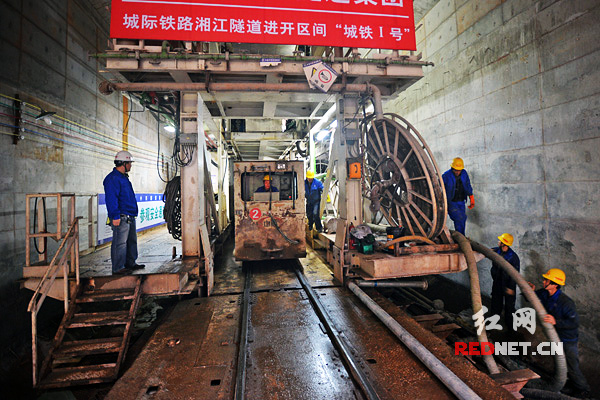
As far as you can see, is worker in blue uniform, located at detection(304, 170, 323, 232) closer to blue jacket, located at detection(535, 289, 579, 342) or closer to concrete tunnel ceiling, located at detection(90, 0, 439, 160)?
concrete tunnel ceiling, located at detection(90, 0, 439, 160)

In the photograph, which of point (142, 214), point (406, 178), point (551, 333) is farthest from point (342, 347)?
point (142, 214)

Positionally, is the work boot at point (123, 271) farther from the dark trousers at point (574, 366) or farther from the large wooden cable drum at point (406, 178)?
the dark trousers at point (574, 366)

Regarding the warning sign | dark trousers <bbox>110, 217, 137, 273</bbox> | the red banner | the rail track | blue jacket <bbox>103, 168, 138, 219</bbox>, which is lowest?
the rail track

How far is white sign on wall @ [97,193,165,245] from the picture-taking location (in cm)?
743

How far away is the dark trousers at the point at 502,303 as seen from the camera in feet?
16.3

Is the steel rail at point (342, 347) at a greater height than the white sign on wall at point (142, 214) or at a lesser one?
lesser

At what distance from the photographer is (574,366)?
13.0ft

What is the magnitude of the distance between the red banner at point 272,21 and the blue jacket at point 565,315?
4765 mm

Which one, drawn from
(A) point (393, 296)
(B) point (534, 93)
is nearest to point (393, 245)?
(A) point (393, 296)

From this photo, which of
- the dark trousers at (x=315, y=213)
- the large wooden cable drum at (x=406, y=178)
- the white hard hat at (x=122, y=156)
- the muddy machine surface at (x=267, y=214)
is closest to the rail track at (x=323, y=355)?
the muddy machine surface at (x=267, y=214)

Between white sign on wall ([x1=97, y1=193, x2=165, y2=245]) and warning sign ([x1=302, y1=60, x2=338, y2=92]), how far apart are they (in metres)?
6.55

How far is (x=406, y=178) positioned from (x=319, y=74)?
249 cm

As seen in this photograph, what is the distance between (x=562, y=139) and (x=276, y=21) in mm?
5134

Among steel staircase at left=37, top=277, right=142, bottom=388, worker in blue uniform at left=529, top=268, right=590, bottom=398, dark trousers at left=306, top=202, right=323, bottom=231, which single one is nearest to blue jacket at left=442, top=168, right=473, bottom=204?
worker in blue uniform at left=529, top=268, right=590, bottom=398
